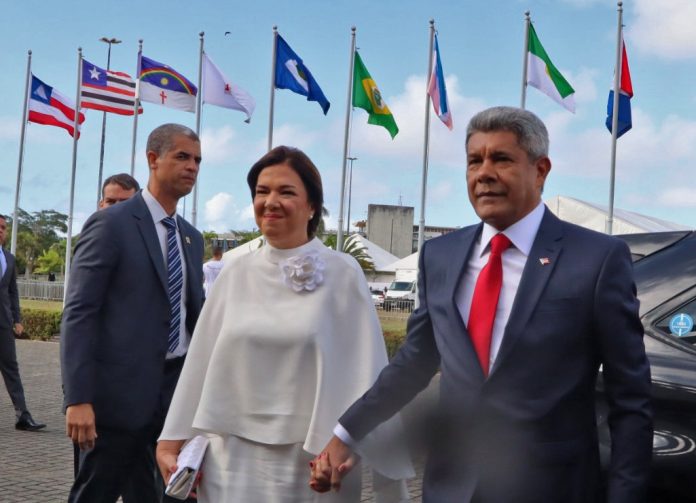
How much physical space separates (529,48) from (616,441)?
18.0 metres

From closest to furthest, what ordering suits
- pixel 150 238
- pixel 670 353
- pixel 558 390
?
pixel 558 390 → pixel 670 353 → pixel 150 238

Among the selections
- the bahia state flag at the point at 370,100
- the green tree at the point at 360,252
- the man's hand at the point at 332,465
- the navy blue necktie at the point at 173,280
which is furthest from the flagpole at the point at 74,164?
the green tree at the point at 360,252

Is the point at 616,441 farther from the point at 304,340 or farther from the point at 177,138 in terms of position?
the point at 177,138

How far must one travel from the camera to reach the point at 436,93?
20.1 metres

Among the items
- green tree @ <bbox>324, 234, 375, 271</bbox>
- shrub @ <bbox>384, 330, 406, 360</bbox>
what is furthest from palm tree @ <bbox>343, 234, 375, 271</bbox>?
shrub @ <bbox>384, 330, 406, 360</bbox>

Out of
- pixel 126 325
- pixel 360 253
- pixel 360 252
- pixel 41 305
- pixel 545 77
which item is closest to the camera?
pixel 126 325

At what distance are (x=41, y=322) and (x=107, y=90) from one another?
6018 mm

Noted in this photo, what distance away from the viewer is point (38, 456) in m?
7.68

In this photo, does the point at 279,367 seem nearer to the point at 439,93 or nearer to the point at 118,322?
the point at 118,322

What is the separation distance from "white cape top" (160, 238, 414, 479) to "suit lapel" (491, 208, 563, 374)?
0.76 meters

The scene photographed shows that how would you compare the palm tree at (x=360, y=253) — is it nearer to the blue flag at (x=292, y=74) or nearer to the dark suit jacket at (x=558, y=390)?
the blue flag at (x=292, y=74)

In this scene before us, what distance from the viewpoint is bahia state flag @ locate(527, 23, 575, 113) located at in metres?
18.9

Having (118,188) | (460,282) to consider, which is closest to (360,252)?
(118,188)

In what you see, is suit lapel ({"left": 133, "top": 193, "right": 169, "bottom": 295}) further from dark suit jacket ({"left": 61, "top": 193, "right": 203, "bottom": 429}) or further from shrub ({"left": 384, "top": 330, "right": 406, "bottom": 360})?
shrub ({"left": 384, "top": 330, "right": 406, "bottom": 360})
